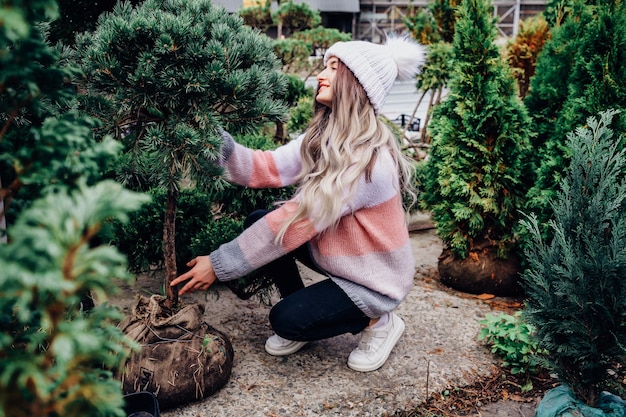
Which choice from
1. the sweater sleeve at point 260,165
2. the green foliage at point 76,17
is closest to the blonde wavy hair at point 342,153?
the sweater sleeve at point 260,165

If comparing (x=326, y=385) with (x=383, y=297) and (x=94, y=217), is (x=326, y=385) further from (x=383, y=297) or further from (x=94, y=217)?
(x=94, y=217)

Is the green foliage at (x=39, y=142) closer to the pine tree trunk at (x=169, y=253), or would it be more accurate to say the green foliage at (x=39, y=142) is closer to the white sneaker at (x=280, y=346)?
the pine tree trunk at (x=169, y=253)

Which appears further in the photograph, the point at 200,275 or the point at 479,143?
the point at 479,143

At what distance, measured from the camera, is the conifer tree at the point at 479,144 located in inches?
133

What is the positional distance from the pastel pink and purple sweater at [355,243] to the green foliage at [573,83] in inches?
40.1

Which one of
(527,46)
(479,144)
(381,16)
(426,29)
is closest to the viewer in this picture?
(479,144)

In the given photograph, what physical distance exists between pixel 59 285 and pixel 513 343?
2477 mm

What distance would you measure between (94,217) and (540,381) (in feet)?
8.11

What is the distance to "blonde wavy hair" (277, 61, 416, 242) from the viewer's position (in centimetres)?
238

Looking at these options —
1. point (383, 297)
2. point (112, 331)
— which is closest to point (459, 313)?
point (383, 297)

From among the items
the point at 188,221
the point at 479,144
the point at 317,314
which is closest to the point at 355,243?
the point at 317,314

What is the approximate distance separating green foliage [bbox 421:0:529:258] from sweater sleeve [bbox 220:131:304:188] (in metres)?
1.20

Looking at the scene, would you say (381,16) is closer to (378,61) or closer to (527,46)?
(527,46)

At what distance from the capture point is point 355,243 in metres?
2.55
